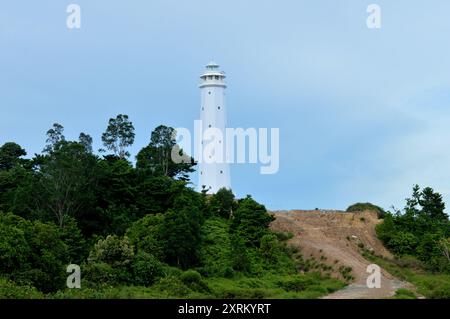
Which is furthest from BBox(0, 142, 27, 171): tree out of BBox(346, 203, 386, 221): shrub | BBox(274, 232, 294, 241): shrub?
BBox(346, 203, 386, 221): shrub

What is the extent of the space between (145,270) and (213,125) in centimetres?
2082

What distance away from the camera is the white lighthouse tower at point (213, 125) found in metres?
56.6

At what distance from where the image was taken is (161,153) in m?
53.4

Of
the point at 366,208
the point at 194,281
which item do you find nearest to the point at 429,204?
the point at 366,208

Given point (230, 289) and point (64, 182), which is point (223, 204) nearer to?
point (64, 182)

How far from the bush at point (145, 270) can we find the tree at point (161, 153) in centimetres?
1456

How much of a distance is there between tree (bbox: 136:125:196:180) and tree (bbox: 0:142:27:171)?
25.5 ft

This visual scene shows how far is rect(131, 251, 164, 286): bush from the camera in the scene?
121ft

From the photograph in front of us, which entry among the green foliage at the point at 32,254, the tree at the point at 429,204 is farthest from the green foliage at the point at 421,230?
the green foliage at the point at 32,254

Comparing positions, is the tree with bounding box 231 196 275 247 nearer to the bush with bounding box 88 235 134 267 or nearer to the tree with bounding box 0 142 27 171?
the bush with bounding box 88 235 134 267

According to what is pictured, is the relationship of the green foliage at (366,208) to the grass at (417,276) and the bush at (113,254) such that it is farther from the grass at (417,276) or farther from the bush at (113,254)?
the bush at (113,254)

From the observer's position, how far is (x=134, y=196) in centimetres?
4797
